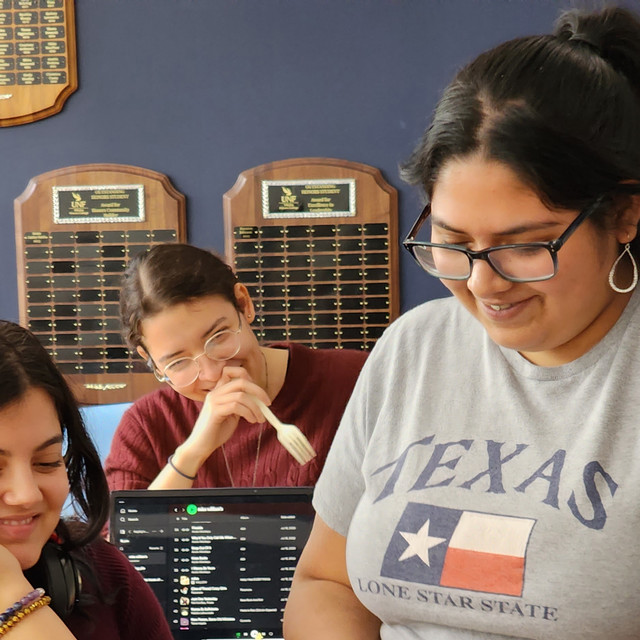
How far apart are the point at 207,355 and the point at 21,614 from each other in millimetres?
1074

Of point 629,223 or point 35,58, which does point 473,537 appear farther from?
point 35,58

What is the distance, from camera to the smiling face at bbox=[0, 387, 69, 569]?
105 centimetres

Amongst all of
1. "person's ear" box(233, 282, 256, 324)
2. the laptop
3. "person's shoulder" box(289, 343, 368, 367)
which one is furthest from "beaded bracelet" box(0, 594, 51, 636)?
"person's shoulder" box(289, 343, 368, 367)

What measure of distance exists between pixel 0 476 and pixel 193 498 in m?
0.46

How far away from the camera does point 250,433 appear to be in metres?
2.10

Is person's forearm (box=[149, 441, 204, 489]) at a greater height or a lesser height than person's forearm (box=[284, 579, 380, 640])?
lesser

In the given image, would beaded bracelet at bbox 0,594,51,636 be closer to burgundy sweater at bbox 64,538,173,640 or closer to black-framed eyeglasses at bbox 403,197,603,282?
burgundy sweater at bbox 64,538,173,640

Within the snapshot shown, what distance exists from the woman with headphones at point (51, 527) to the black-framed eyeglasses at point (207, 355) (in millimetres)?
667

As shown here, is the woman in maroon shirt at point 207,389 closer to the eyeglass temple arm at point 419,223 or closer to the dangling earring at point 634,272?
the eyeglass temple arm at point 419,223

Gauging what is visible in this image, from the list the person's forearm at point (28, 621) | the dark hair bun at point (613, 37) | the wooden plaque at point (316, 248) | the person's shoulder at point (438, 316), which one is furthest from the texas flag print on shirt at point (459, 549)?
the wooden plaque at point (316, 248)

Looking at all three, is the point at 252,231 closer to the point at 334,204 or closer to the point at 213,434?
the point at 334,204

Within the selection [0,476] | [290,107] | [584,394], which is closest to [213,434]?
[0,476]

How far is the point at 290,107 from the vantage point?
3.47 meters

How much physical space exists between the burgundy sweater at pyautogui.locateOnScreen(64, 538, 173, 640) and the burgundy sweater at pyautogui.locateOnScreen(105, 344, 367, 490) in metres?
0.73
